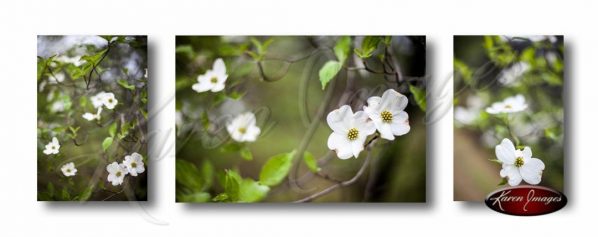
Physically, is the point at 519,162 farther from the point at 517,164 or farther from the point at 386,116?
the point at 386,116

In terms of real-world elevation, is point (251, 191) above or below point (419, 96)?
below

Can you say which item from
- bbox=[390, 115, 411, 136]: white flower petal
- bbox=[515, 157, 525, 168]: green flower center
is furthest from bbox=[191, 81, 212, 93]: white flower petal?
bbox=[515, 157, 525, 168]: green flower center

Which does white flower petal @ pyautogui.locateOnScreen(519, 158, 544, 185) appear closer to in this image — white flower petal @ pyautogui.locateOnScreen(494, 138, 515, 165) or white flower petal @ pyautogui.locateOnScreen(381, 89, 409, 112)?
white flower petal @ pyautogui.locateOnScreen(494, 138, 515, 165)

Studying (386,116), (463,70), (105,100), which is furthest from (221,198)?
(463,70)

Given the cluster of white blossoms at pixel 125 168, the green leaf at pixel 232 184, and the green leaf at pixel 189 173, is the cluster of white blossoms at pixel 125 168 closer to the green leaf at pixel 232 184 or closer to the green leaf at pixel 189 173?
the green leaf at pixel 189 173

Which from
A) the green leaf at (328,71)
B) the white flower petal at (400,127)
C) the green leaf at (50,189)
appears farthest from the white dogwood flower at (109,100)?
the white flower petal at (400,127)
